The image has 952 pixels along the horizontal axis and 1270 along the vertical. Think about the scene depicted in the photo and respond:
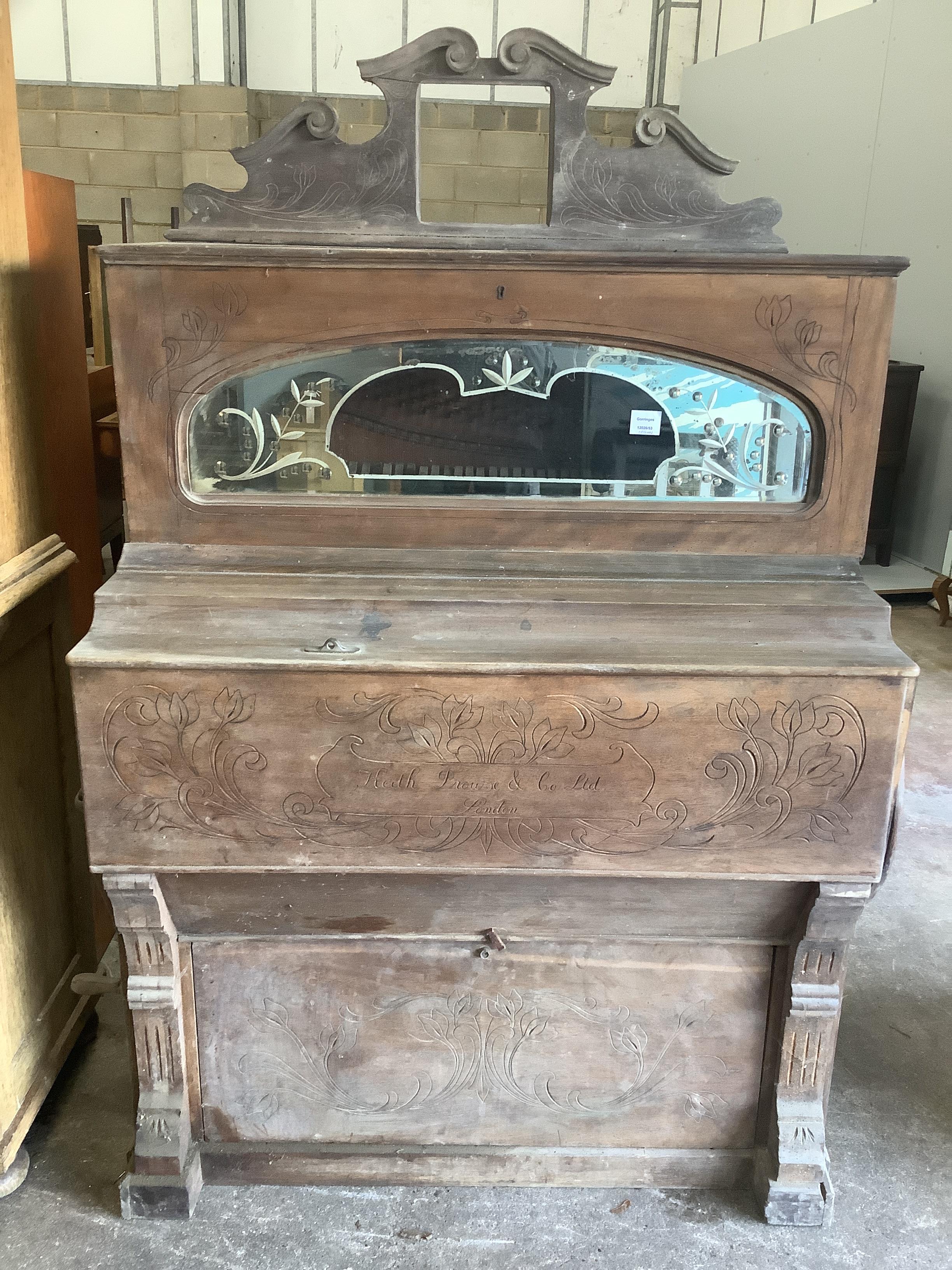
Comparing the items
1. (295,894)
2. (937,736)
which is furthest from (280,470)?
(937,736)

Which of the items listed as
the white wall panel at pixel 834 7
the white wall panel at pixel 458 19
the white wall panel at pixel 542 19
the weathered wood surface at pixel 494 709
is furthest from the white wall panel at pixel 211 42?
the weathered wood surface at pixel 494 709

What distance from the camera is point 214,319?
1.35 meters

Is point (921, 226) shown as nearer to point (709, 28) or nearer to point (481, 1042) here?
point (709, 28)

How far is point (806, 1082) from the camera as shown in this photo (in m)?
1.53

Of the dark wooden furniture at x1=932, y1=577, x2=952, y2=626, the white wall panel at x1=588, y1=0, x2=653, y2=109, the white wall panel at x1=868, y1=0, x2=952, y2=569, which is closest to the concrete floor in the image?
the dark wooden furniture at x1=932, y1=577, x2=952, y2=626

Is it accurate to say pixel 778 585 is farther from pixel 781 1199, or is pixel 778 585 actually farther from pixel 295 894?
pixel 781 1199

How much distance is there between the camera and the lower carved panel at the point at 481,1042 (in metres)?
1.52

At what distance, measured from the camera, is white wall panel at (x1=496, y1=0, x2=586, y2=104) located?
623 centimetres

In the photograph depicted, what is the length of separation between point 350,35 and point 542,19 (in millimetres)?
1195

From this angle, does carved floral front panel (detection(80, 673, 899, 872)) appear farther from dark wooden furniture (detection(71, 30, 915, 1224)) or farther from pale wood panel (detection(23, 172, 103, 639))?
pale wood panel (detection(23, 172, 103, 639))

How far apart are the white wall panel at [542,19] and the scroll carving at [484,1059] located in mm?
6055

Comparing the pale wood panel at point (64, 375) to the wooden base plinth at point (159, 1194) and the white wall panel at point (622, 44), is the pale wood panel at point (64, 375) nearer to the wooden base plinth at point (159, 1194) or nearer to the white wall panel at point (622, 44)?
the wooden base plinth at point (159, 1194)

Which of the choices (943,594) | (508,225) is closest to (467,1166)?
(508,225)

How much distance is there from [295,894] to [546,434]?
746mm
